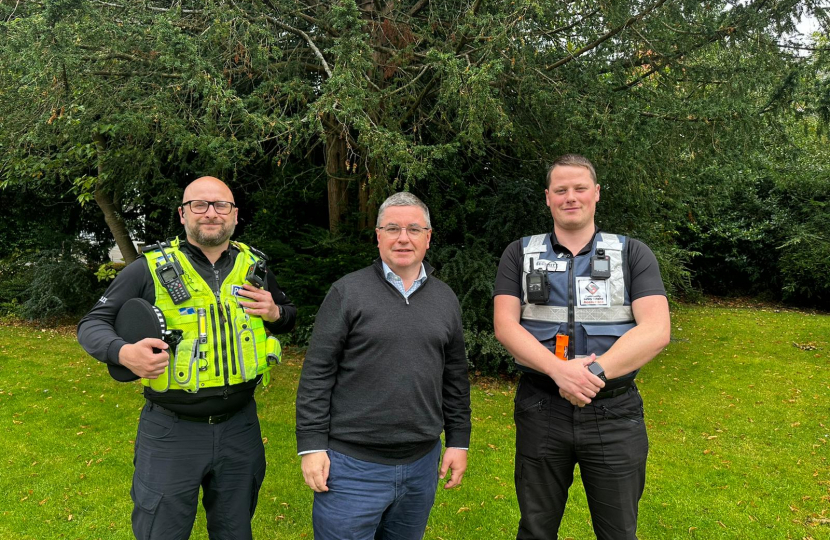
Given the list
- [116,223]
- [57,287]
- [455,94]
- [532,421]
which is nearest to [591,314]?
[532,421]

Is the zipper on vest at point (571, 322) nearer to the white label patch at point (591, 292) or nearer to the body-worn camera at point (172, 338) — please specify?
the white label patch at point (591, 292)

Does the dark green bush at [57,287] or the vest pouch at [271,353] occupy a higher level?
the vest pouch at [271,353]

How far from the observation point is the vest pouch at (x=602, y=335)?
247 centimetres

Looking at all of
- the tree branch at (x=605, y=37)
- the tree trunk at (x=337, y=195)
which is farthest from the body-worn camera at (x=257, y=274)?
the tree trunk at (x=337, y=195)

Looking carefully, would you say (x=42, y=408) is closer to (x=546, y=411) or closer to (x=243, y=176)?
(x=243, y=176)

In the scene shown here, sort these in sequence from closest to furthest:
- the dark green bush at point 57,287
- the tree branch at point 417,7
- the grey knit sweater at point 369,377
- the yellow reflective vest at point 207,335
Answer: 1. the grey knit sweater at point 369,377
2. the yellow reflective vest at point 207,335
3. the tree branch at point 417,7
4. the dark green bush at point 57,287

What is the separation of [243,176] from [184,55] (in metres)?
4.91

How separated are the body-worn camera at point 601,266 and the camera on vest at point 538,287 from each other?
215 millimetres

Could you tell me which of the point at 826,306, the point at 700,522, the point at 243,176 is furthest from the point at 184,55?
the point at 826,306

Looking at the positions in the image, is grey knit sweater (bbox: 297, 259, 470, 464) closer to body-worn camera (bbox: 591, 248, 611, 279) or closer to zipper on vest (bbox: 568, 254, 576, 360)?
zipper on vest (bbox: 568, 254, 576, 360)

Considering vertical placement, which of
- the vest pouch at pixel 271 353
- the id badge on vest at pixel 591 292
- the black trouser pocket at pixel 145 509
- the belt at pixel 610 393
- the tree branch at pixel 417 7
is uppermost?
the tree branch at pixel 417 7

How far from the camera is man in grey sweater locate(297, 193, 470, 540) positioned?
7.02 ft

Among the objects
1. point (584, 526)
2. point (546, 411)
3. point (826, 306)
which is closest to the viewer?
point (546, 411)

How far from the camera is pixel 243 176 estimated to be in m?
9.59
